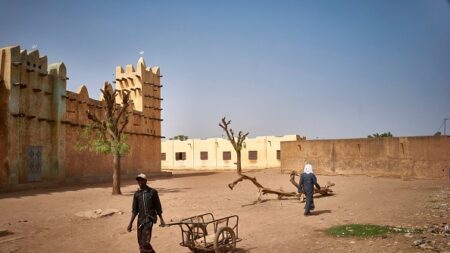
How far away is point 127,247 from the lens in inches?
332

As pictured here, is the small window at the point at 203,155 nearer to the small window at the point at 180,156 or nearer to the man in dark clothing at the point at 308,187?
the small window at the point at 180,156

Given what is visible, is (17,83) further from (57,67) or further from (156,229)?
(156,229)

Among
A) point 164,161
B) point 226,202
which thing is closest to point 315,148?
point 226,202

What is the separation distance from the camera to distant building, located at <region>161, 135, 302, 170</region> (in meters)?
42.5

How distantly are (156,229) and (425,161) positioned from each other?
61.1 feet

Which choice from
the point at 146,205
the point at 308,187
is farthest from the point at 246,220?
the point at 146,205

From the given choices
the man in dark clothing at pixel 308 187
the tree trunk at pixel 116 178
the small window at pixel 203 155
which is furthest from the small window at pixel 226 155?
the man in dark clothing at pixel 308 187

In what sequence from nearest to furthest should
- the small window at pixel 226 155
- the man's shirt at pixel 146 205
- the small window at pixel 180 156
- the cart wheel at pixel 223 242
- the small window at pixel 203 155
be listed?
the man's shirt at pixel 146 205
the cart wheel at pixel 223 242
the small window at pixel 226 155
the small window at pixel 203 155
the small window at pixel 180 156

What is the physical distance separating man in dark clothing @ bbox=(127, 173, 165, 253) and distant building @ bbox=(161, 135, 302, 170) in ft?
116

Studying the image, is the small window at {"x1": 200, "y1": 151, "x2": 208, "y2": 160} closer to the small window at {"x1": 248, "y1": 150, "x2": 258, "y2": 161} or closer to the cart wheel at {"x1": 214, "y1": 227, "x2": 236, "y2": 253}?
the small window at {"x1": 248, "y1": 150, "x2": 258, "y2": 161}

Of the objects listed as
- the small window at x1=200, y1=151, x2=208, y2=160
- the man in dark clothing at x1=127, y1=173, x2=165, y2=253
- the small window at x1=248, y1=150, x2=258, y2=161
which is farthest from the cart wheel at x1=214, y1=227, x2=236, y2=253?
the small window at x1=200, y1=151, x2=208, y2=160

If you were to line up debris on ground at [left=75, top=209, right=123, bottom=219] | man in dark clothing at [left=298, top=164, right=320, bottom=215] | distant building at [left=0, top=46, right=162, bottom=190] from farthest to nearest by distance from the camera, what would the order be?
distant building at [left=0, top=46, right=162, bottom=190] → debris on ground at [left=75, top=209, right=123, bottom=219] → man in dark clothing at [left=298, top=164, right=320, bottom=215]

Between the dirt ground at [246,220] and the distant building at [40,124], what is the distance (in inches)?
130

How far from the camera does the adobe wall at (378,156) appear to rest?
22542 mm
